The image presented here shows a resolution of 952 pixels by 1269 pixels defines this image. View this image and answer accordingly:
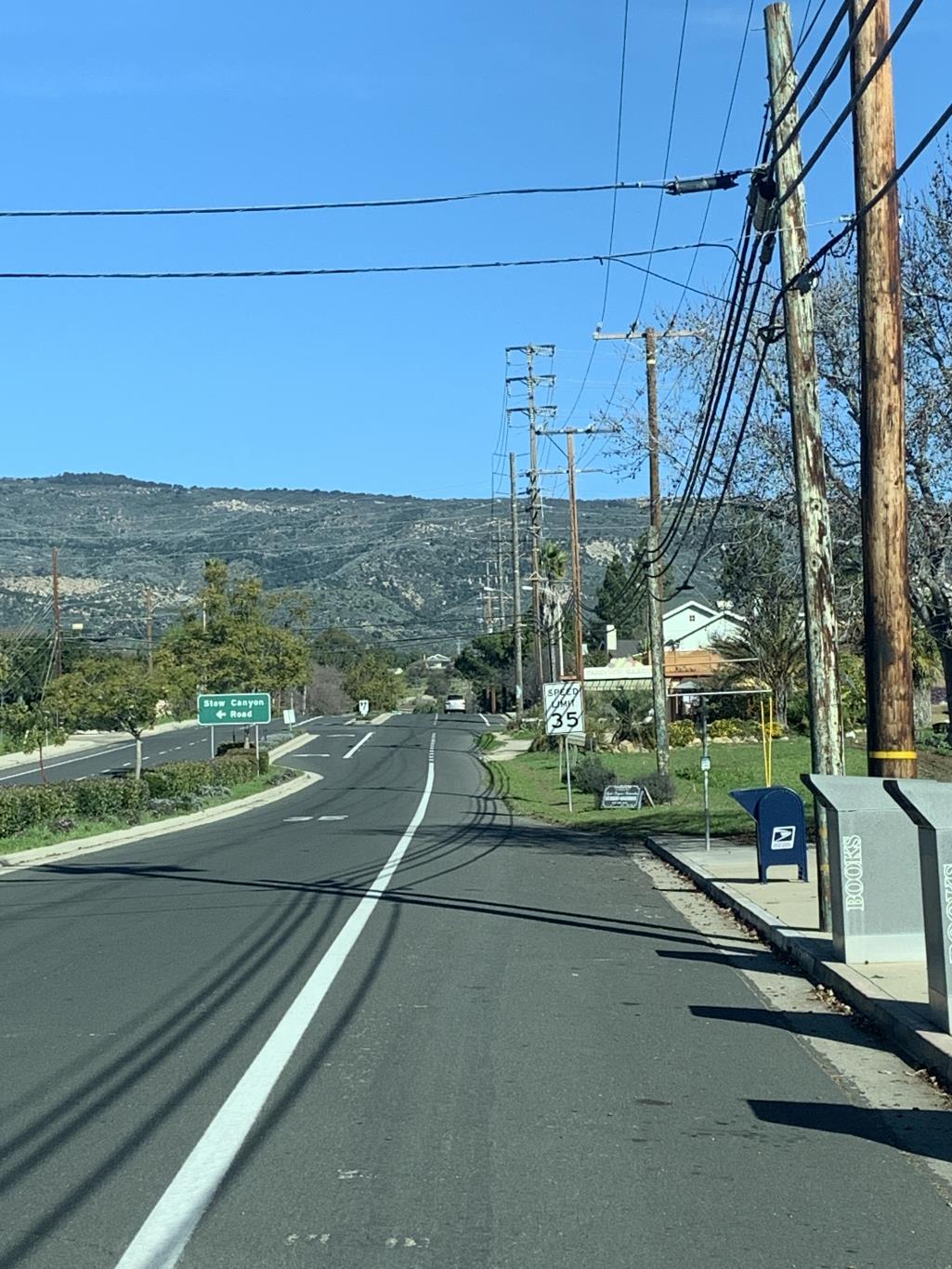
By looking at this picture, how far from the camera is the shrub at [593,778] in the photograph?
36.6 metres

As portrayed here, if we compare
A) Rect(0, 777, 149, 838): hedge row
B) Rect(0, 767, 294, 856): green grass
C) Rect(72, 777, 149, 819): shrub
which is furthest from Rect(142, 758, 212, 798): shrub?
Rect(72, 777, 149, 819): shrub

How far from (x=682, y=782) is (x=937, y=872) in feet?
105

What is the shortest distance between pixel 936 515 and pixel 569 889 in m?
6.79

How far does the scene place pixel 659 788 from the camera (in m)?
33.9

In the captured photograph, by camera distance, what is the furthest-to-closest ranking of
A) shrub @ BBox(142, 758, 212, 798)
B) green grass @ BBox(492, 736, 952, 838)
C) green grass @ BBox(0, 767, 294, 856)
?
shrub @ BBox(142, 758, 212, 798) < green grass @ BBox(492, 736, 952, 838) < green grass @ BBox(0, 767, 294, 856)

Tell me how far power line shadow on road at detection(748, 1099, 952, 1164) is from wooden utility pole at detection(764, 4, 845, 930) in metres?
5.81

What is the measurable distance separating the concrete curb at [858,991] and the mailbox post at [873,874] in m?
0.33

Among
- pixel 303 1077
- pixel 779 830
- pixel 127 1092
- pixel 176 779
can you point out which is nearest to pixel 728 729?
pixel 176 779

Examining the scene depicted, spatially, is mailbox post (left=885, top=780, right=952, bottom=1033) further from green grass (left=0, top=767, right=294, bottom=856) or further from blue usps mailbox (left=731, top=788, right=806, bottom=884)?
green grass (left=0, top=767, right=294, bottom=856)

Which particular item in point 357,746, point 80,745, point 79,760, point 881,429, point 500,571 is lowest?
point 79,760

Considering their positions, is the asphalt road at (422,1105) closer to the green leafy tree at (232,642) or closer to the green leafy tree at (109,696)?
the green leafy tree at (109,696)

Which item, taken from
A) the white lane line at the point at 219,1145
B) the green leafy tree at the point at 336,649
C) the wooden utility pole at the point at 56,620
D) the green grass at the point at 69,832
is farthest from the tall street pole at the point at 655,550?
the green leafy tree at the point at 336,649

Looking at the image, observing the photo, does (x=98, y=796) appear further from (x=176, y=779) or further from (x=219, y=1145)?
(x=219, y=1145)

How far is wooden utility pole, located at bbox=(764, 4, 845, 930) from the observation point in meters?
13.3
